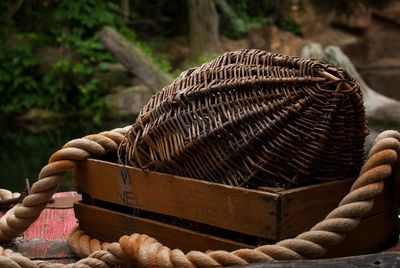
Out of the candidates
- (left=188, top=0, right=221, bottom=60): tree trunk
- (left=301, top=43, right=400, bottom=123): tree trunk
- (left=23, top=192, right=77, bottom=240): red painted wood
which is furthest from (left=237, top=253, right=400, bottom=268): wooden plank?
(left=188, top=0, right=221, bottom=60): tree trunk

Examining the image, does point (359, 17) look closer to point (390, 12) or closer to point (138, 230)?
point (390, 12)

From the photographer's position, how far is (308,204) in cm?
187

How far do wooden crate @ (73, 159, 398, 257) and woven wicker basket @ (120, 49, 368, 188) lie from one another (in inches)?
1.9

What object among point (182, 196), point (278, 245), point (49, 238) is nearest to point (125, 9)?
point (49, 238)

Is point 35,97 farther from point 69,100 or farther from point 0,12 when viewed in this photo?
point 0,12

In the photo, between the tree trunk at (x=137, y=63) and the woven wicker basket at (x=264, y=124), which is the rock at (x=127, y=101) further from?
the woven wicker basket at (x=264, y=124)

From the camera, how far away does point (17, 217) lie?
2.47 m

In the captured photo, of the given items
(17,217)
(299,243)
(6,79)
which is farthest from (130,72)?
(299,243)

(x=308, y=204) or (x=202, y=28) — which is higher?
(x=308, y=204)

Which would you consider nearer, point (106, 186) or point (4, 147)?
point (106, 186)

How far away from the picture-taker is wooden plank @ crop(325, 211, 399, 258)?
1.97m

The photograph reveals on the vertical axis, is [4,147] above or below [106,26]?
below

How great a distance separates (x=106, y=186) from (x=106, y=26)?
9593mm

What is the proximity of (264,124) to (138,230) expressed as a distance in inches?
21.7
